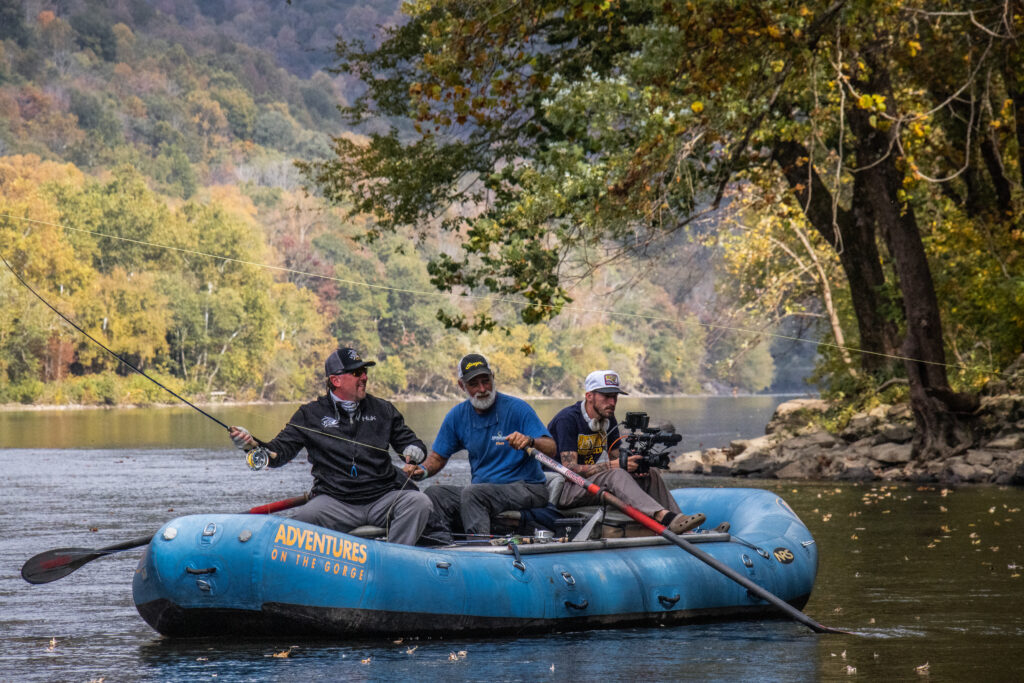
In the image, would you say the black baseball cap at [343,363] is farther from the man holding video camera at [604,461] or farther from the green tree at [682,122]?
the green tree at [682,122]

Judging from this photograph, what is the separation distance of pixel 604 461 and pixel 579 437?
26 centimetres

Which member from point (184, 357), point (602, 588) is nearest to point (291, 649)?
point (602, 588)

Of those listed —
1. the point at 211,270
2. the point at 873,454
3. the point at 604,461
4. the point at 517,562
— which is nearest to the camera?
the point at 517,562

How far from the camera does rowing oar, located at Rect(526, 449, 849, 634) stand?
1007 centimetres

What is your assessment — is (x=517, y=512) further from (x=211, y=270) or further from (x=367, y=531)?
(x=211, y=270)

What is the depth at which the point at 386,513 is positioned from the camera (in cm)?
991

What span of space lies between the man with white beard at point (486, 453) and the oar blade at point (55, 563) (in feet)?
7.93

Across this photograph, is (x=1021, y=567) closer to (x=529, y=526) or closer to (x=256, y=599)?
(x=529, y=526)

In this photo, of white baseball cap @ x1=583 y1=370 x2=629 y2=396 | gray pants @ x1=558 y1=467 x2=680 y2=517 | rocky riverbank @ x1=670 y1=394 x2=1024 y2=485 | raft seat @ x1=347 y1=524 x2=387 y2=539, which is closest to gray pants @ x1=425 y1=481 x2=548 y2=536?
gray pants @ x1=558 y1=467 x2=680 y2=517

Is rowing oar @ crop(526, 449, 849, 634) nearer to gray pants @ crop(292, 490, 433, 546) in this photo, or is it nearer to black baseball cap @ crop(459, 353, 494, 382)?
black baseball cap @ crop(459, 353, 494, 382)

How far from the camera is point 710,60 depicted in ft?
40.7

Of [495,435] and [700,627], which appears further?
[495,435]

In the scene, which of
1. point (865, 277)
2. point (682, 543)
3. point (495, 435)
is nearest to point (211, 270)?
point (865, 277)

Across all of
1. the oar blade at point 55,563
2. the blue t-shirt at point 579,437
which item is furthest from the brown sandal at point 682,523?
the oar blade at point 55,563
